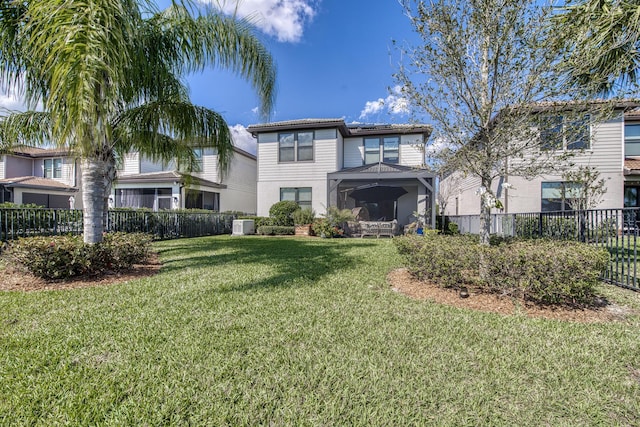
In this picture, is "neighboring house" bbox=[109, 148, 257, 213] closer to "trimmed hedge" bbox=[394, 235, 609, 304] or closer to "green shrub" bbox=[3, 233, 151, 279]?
"green shrub" bbox=[3, 233, 151, 279]

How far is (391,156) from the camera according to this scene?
57.9ft

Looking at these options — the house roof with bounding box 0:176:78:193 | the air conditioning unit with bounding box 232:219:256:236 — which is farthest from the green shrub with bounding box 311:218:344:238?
the house roof with bounding box 0:176:78:193

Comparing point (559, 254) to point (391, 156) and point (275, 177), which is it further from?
point (275, 177)

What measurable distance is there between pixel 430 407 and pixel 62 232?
1113cm

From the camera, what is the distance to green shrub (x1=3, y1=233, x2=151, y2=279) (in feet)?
17.2

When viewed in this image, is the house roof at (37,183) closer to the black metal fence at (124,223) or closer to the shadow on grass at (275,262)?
the black metal fence at (124,223)

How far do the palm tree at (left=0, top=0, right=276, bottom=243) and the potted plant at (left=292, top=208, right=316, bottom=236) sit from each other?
756cm

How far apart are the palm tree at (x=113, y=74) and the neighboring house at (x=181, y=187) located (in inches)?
340

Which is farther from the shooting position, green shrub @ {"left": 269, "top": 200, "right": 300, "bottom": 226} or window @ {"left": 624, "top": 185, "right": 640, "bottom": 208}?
green shrub @ {"left": 269, "top": 200, "right": 300, "bottom": 226}

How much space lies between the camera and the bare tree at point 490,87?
463 cm

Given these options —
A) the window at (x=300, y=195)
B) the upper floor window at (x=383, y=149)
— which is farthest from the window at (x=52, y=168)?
the upper floor window at (x=383, y=149)

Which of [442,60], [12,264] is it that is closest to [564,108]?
[442,60]

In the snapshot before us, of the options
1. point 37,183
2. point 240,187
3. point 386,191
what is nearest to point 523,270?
point 386,191

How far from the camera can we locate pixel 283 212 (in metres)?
16.6
